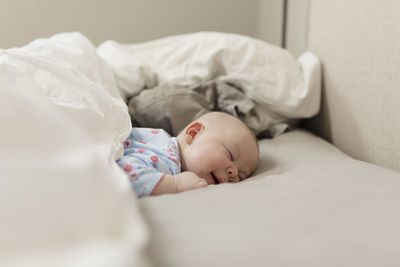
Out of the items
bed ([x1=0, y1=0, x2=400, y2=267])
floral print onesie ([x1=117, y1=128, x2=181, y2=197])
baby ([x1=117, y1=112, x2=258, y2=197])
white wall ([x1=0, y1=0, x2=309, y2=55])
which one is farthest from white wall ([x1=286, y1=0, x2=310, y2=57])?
floral print onesie ([x1=117, y1=128, x2=181, y2=197])

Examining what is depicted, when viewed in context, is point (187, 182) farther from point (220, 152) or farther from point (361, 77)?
point (361, 77)

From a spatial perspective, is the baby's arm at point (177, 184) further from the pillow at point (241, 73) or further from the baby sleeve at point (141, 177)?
the pillow at point (241, 73)

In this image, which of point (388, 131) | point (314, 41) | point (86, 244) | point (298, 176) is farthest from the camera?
point (314, 41)

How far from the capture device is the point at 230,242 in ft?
1.53

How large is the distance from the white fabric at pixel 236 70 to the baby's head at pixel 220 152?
12.0 inches

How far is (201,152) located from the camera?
862 mm

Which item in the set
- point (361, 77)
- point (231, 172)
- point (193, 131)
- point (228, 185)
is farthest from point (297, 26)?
point (228, 185)

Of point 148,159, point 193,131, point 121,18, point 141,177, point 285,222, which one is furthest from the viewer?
point 121,18

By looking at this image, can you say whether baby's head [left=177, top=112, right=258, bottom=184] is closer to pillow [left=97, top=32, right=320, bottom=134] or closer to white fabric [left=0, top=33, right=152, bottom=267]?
pillow [left=97, top=32, right=320, bottom=134]

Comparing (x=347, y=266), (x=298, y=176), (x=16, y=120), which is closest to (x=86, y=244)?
(x=16, y=120)

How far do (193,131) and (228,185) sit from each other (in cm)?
27

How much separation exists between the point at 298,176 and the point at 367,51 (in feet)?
1.36

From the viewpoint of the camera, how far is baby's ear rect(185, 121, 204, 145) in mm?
943

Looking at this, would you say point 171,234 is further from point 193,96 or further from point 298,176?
point 193,96
